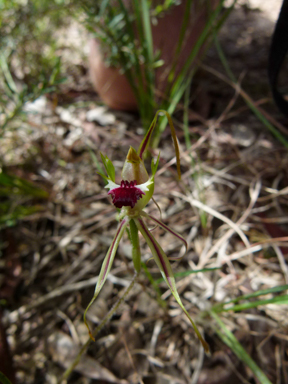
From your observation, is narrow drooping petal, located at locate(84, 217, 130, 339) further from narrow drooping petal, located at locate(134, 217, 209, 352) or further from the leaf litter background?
the leaf litter background

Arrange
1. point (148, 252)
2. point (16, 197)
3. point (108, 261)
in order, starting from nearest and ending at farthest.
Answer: point (108, 261), point (148, 252), point (16, 197)

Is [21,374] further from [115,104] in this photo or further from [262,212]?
[115,104]

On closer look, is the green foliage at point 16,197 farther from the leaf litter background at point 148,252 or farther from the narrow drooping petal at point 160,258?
the narrow drooping petal at point 160,258

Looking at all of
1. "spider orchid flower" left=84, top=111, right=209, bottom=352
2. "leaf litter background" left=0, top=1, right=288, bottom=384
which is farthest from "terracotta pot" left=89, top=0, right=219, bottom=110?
"spider orchid flower" left=84, top=111, right=209, bottom=352

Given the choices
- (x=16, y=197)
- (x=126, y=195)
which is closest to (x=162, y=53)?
(x=16, y=197)

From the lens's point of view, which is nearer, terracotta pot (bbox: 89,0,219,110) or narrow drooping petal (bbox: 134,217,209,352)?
narrow drooping petal (bbox: 134,217,209,352)

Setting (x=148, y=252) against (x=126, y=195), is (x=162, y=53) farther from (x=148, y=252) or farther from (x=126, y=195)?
(x=126, y=195)

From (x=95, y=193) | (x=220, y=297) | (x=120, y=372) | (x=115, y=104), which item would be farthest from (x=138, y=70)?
(x=120, y=372)
